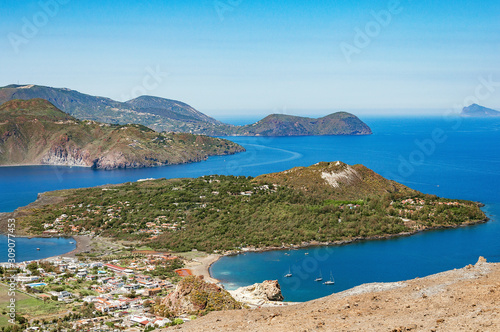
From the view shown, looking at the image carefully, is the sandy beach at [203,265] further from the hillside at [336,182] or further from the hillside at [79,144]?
the hillside at [79,144]

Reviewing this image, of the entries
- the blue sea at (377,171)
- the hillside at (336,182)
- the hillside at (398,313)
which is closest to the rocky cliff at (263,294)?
the blue sea at (377,171)

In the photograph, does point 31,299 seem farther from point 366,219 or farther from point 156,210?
point 366,219

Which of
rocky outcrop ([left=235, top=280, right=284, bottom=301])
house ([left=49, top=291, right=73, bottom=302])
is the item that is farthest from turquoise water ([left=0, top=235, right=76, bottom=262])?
rocky outcrop ([left=235, top=280, right=284, bottom=301])

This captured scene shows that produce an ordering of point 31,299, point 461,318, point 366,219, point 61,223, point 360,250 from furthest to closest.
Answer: point 61,223 < point 366,219 < point 360,250 < point 31,299 < point 461,318

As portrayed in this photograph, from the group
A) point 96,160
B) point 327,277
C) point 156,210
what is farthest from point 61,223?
point 96,160

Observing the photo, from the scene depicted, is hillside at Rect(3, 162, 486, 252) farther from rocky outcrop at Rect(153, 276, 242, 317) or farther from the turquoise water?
rocky outcrop at Rect(153, 276, 242, 317)

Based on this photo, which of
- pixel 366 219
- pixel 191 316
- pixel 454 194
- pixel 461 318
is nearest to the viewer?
pixel 461 318
